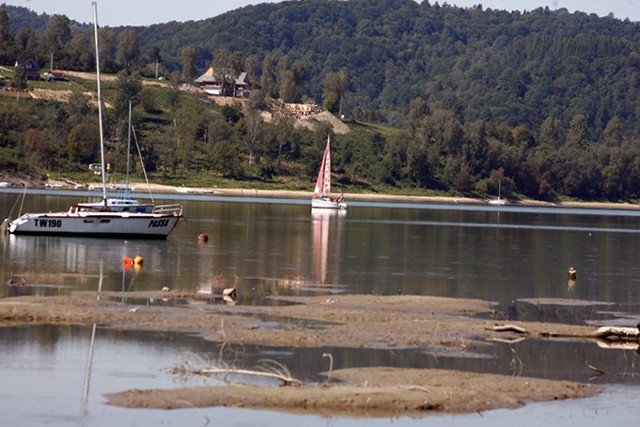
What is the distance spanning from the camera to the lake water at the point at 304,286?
85.8 ft

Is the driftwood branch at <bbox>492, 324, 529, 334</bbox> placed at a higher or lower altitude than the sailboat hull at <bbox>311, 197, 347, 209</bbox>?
higher

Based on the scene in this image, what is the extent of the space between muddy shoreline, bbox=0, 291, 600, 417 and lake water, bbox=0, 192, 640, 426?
719 mm

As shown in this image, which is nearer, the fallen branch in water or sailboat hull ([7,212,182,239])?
the fallen branch in water

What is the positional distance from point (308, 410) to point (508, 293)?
26.0 m

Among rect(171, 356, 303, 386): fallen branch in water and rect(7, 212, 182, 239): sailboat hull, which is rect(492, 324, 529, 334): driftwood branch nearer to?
rect(171, 356, 303, 386): fallen branch in water

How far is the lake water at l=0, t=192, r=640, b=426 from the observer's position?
26141mm

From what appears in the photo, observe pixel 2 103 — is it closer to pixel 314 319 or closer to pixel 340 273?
pixel 340 273

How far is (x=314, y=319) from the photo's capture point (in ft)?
123

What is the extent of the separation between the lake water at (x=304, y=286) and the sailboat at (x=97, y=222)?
109cm

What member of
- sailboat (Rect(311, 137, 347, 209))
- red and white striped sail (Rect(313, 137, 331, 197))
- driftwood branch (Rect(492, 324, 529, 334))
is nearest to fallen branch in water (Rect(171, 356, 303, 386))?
driftwood branch (Rect(492, 324, 529, 334))

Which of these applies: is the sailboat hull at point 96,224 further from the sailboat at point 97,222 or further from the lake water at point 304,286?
the lake water at point 304,286

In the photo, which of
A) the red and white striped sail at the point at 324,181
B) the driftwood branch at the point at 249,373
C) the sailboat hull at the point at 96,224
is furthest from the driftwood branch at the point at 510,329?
the red and white striped sail at the point at 324,181

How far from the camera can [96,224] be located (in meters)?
69.9

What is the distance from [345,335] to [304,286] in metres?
14.3
